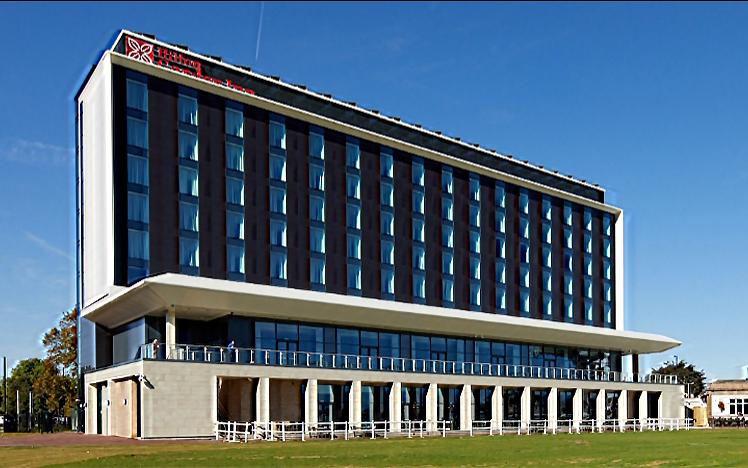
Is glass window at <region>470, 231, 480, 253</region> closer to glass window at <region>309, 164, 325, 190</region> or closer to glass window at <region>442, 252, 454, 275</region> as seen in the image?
glass window at <region>442, 252, 454, 275</region>

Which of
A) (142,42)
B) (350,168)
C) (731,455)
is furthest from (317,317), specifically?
(731,455)

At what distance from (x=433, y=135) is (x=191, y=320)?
32705mm

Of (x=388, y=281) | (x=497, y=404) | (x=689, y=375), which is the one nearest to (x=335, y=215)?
(x=388, y=281)

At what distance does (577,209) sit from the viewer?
105 meters

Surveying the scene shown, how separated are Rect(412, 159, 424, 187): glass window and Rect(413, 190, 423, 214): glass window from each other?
2.73 feet

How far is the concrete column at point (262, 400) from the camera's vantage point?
2440 inches

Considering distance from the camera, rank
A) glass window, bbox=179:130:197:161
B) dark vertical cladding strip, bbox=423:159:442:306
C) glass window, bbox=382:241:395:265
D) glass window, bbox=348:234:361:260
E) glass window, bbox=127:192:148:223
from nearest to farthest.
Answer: glass window, bbox=127:192:148:223, glass window, bbox=179:130:197:161, glass window, bbox=348:234:361:260, glass window, bbox=382:241:395:265, dark vertical cladding strip, bbox=423:159:442:306

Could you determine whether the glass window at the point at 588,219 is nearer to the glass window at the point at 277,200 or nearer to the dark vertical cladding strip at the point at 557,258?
the dark vertical cladding strip at the point at 557,258

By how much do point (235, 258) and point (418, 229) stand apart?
21044 mm

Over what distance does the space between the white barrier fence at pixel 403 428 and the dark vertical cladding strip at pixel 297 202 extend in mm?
12973

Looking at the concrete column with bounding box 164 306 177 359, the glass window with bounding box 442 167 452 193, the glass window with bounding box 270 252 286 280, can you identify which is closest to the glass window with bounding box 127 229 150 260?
the concrete column with bounding box 164 306 177 359

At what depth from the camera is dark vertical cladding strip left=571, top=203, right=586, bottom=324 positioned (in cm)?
10338

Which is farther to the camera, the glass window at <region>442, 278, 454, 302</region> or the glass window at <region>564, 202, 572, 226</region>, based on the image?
the glass window at <region>564, 202, 572, 226</region>

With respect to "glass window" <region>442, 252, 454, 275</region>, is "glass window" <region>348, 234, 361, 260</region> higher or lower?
higher
